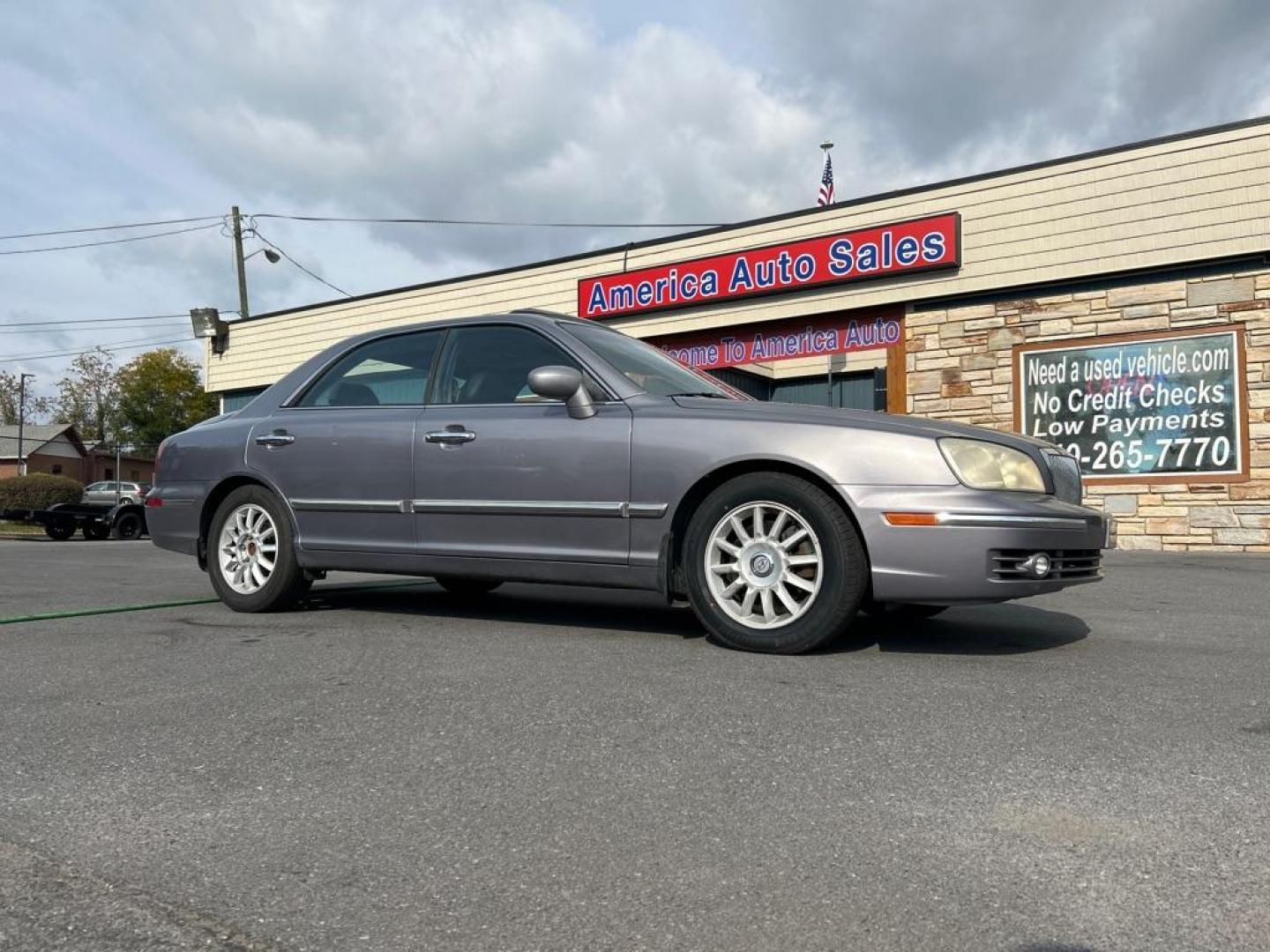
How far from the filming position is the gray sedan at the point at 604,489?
13.3 feet

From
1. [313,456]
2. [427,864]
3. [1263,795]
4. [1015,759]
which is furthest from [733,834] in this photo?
[313,456]

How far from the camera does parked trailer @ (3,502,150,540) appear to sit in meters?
21.3

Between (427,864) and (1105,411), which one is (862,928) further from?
(1105,411)

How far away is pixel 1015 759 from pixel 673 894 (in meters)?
1.20

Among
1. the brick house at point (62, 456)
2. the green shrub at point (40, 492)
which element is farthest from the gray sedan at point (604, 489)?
the brick house at point (62, 456)

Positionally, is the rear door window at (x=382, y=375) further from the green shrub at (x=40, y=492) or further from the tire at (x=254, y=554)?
the green shrub at (x=40, y=492)

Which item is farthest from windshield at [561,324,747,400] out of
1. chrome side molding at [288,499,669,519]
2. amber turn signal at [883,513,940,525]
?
amber turn signal at [883,513,940,525]

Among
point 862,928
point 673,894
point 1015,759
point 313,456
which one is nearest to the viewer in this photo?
point 862,928

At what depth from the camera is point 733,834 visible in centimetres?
211

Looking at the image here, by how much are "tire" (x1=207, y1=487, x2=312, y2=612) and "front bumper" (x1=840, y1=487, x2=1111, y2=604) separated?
9.81 feet

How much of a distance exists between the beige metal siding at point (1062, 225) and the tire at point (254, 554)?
10246 mm

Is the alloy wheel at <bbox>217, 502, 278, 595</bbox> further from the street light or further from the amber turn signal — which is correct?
the street light

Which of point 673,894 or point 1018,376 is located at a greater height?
point 1018,376

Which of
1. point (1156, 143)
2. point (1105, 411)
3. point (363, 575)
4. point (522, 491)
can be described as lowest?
point (363, 575)
